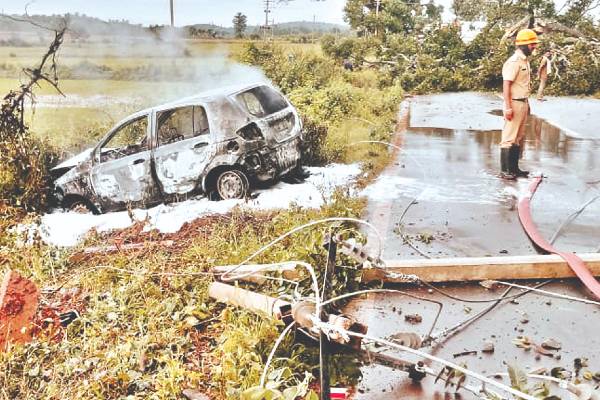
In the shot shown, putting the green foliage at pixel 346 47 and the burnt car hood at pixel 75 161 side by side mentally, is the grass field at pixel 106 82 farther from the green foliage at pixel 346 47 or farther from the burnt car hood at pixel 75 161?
the green foliage at pixel 346 47

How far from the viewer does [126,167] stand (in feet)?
26.6

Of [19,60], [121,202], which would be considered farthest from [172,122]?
[19,60]

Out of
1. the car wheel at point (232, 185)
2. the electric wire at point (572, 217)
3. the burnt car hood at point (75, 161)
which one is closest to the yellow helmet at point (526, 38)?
the electric wire at point (572, 217)

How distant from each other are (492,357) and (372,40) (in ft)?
72.6

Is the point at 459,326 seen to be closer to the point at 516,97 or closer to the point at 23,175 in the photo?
the point at 516,97

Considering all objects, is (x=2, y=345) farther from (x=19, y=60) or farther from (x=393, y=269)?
(x=19, y=60)

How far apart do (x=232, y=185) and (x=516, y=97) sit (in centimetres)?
449

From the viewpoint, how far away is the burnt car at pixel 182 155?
25.9 ft

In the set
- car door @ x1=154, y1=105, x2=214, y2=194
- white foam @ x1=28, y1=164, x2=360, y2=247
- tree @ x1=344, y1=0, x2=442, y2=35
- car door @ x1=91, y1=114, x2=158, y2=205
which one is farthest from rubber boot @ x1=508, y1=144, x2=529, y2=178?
tree @ x1=344, y1=0, x2=442, y2=35

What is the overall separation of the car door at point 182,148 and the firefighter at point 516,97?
14.7ft

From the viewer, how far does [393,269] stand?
518 centimetres

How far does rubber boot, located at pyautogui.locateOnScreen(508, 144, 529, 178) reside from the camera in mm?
8844

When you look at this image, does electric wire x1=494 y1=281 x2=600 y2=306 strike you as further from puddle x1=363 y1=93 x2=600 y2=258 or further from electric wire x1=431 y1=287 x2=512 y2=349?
puddle x1=363 y1=93 x2=600 y2=258

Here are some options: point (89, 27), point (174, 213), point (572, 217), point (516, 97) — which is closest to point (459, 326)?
point (572, 217)
